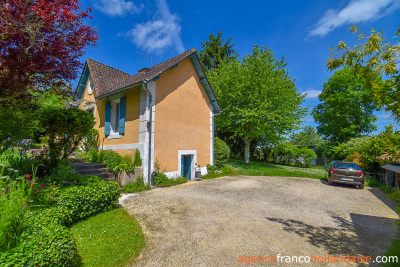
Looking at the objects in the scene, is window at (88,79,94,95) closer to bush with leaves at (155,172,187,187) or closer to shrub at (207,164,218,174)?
bush with leaves at (155,172,187,187)

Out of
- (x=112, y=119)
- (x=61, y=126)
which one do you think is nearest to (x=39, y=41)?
(x=61, y=126)

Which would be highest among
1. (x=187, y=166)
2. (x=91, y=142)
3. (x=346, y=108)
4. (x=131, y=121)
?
(x=346, y=108)

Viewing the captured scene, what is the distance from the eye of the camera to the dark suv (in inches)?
373

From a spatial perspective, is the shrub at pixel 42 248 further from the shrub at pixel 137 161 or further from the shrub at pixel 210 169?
the shrub at pixel 210 169

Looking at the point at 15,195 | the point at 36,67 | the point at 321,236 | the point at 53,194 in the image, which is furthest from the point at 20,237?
the point at 321,236

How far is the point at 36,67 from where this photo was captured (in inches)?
178

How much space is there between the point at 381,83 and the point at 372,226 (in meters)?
4.31

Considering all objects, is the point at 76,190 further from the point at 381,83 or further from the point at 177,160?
the point at 381,83

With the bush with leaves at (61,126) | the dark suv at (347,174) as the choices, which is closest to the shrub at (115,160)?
the bush with leaves at (61,126)

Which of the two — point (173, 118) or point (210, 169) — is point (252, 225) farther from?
point (210, 169)

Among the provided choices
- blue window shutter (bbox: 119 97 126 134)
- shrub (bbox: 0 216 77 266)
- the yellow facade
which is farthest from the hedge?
blue window shutter (bbox: 119 97 126 134)

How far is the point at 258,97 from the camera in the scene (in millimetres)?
17422

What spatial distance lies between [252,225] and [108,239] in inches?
131

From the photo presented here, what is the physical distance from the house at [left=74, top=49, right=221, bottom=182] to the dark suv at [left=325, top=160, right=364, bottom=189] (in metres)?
7.21
